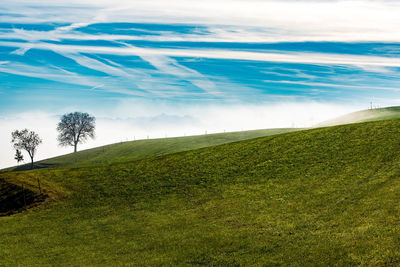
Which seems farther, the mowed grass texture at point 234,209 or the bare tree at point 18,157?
→ the bare tree at point 18,157

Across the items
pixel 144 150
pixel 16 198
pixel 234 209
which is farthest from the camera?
pixel 144 150

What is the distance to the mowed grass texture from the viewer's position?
24.5 metres

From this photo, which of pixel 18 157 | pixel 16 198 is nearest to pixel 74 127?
pixel 18 157

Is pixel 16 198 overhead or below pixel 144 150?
below

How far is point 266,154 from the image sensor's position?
61.0 metres

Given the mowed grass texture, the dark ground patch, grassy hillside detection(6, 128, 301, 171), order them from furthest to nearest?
grassy hillside detection(6, 128, 301, 171), the dark ground patch, the mowed grass texture

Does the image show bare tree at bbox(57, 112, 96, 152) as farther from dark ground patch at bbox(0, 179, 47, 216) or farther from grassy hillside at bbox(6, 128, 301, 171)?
dark ground patch at bbox(0, 179, 47, 216)

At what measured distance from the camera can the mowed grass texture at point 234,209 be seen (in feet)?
80.3

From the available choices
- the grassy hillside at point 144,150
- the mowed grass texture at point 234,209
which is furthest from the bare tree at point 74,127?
the mowed grass texture at point 234,209

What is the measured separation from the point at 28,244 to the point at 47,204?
55.0ft

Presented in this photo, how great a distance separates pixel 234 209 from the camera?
37.8m

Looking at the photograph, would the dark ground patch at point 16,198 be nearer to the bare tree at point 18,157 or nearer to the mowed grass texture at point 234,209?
the mowed grass texture at point 234,209

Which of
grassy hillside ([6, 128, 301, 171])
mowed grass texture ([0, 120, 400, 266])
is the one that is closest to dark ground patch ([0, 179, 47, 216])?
mowed grass texture ([0, 120, 400, 266])

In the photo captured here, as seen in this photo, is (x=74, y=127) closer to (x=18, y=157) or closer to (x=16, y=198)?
(x=18, y=157)
